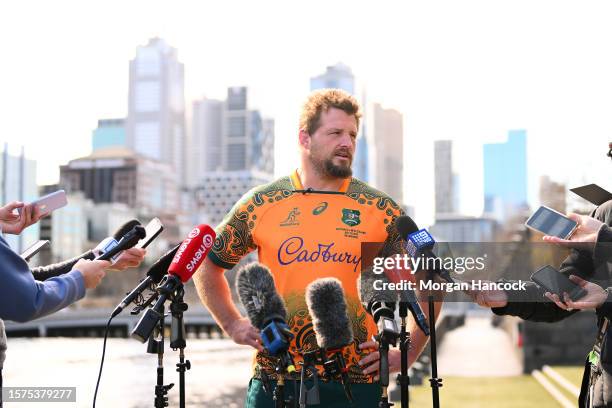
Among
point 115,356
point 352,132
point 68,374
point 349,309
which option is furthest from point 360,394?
point 115,356

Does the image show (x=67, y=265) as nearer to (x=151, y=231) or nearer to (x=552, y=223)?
(x=151, y=231)

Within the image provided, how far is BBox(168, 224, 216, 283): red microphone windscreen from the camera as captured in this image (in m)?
4.36

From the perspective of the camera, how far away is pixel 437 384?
419 centimetres

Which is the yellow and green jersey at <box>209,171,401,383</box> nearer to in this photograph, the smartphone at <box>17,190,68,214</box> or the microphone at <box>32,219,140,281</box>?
the microphone at <box>32,219,140,281</box>

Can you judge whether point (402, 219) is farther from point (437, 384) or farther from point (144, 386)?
point (144, 386)

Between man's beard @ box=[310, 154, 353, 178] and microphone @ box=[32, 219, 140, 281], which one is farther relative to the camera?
man's beard @ box=[310, 154, 353, 178]

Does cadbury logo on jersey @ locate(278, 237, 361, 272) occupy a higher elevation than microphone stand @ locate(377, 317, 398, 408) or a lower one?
higher

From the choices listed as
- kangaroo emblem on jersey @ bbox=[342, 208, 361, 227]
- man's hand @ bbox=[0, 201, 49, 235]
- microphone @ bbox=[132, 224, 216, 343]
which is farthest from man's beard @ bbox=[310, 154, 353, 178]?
man's hand @ bbox=[0, 201, 49, 235]

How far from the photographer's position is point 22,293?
13.0 ft

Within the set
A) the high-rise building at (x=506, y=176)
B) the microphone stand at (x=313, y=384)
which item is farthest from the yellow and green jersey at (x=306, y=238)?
the high-rise building at (x=506, y=176)

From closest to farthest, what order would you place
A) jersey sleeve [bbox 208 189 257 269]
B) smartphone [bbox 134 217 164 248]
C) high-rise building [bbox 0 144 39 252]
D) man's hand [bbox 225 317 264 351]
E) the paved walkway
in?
1. man's hand [bbox 225 317 264 351]
2. smartphone [bbox 134 217 164 248]
3. jersey sleeve [bbox 208 189 257 269]
4. the paved walkway
5. high-rise building [bbox 0 144 39 252]

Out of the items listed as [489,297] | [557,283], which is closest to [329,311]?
[489,297]

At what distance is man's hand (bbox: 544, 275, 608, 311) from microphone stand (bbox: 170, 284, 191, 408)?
1.93 meters

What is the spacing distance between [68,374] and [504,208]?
110255 millimetres
